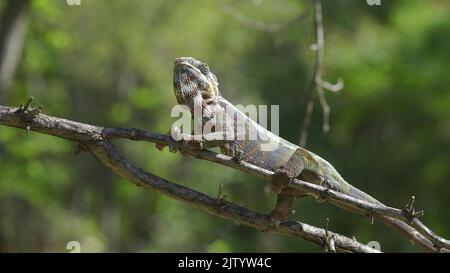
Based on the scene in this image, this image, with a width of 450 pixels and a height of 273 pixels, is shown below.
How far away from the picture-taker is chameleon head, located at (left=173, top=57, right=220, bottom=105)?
682 cm

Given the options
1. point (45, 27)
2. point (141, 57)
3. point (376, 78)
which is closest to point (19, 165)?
point (45, 27)

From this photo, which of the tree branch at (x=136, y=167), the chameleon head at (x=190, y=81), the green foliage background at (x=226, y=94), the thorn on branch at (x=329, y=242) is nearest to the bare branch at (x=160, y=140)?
the tree branch at (x=136, y=167)

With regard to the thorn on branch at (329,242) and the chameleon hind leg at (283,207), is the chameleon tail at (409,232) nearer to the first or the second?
the thorn on branch at (329,242)

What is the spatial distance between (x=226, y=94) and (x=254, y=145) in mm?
22617

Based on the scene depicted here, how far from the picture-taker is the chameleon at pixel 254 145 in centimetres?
634

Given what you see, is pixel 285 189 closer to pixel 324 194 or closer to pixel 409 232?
pixel 324 194

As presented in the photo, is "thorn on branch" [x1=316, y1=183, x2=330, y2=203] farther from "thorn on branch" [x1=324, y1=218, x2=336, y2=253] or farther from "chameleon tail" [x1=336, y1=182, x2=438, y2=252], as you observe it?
"chameleon tail" [x1=336, y1=182, x2=438, y2=252]

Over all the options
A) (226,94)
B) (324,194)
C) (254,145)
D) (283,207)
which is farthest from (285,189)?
(226,94)

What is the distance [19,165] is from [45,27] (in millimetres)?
3581

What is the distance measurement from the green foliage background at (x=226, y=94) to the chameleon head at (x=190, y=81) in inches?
255

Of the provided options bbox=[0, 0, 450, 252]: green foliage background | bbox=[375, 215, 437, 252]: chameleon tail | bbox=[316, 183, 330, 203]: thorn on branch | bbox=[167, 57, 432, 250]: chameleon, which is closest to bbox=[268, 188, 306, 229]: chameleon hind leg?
bbox=[167, 57, 432, 250]: chameleon

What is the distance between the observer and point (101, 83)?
33250 millimetres

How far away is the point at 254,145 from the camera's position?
21.6 feet

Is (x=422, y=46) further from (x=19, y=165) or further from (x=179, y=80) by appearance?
(x=179, y=80)
